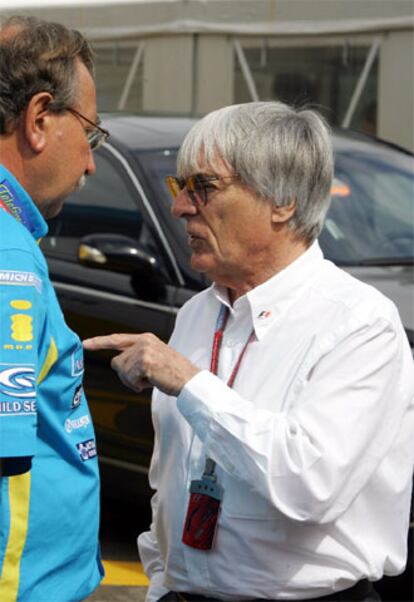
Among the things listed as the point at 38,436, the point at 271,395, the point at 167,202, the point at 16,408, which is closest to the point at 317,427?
the point at 271,395

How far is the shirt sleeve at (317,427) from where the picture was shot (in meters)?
2.66

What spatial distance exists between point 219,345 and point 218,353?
23 mm

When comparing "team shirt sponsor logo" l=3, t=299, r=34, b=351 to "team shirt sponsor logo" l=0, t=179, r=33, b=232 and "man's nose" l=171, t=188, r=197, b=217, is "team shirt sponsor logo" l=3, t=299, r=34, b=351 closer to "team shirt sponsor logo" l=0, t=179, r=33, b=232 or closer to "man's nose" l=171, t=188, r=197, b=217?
"team shirt sponsor logo" l=0, t=179, r=33, b=232

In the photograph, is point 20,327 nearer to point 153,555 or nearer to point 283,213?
point 283,213

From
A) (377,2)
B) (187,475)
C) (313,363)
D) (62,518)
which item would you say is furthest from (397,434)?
(377,2)

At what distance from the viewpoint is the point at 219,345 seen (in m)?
3.02

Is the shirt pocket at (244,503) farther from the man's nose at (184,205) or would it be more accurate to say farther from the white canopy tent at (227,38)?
the white canopy tent at (227,38)

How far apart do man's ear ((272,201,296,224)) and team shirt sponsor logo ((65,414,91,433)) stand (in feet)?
2.22

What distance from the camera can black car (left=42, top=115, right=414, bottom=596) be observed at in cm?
579

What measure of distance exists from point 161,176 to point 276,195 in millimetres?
3274

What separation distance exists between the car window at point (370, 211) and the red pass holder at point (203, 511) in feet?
10.3

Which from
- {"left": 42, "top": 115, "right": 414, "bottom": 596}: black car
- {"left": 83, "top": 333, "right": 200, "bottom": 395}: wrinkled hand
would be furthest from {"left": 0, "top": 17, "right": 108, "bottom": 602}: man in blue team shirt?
{"left": 42, "top": 115, "right": 414, "bottom": 596}: black car

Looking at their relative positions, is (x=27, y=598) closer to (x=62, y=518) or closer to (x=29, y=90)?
(x=62, y=518)

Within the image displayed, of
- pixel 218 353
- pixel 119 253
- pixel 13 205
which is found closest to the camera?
pixel 13 205
